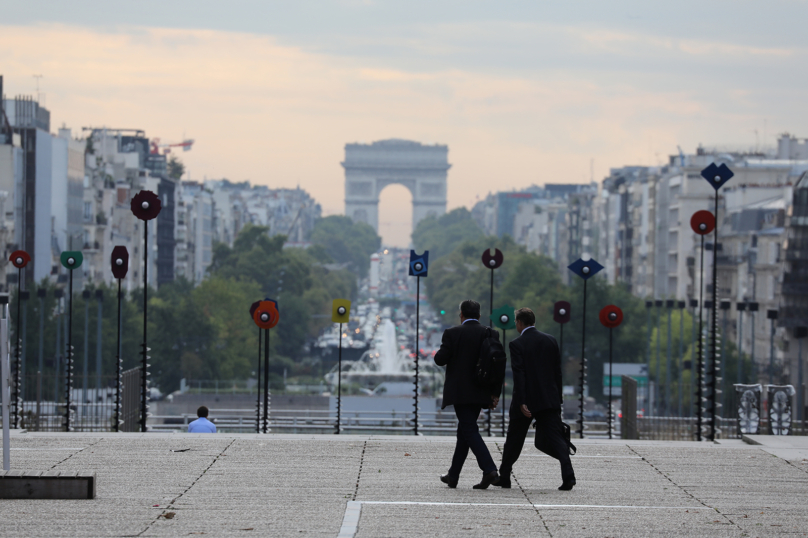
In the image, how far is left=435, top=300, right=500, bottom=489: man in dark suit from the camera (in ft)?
42.2

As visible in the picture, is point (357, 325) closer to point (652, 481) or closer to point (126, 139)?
point (126, 139)

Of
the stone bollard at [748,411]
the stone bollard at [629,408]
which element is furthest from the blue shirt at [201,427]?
the stone bollard at [629,408]

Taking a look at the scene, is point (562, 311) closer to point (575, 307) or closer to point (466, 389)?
point (466, 389)

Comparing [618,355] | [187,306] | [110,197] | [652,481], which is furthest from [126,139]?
[652,481]

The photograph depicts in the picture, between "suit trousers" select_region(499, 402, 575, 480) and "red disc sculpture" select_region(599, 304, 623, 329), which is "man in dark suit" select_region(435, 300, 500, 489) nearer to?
"suit trousers" select_region(499, 402, 575, 480)

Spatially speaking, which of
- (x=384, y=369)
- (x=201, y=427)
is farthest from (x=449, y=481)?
(x=384, y=369)

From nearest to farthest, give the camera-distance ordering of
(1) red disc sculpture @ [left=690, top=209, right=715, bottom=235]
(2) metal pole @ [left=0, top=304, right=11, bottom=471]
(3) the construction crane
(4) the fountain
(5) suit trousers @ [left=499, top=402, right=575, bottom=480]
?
1. (2) metal pole @ [left=0, top=304, right=11, bottom=471]
2. (5) suit trousers @ [left=499, top=402, right=575, bottom=480]
3. (1) red disc sculpture @ [left=690, top=209, right=715, bottom=235]
4. (4) the fountain
5. (3) the construction crane

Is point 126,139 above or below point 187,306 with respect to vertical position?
above

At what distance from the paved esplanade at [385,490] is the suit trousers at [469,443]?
0.86 feet

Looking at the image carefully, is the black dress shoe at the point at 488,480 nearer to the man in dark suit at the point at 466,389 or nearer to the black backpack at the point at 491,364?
the man in dark suit at the point at 466,389

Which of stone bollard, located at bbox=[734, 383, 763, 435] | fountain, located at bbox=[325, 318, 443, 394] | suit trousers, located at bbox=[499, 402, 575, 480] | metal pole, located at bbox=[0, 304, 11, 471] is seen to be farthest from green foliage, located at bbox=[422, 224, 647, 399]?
metal pole, located at bbox=[0, 304, 11, 471]

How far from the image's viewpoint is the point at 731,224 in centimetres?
7981

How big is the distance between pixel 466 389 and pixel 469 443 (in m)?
0.49

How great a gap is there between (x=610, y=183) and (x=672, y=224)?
3409cm
